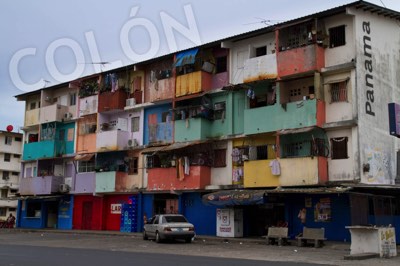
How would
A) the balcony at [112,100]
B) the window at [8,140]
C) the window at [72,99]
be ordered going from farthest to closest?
the window at [8,140]
the window at [72,99]
the balcony at [112,100]

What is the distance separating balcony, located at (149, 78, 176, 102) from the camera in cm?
3594

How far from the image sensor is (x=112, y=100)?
132 ft

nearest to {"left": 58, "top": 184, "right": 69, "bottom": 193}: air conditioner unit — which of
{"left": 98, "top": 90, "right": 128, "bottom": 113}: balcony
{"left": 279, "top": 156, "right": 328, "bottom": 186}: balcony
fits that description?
{"left": 98, "top": 90, "right": 128, "bottom": 113}: balcony

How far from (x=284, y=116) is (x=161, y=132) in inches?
404

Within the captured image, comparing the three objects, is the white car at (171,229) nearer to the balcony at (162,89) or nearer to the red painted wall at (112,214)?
the balcony at (162,89)

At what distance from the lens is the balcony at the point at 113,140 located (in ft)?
128

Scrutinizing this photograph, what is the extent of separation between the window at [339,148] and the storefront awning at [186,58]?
11.0 metres

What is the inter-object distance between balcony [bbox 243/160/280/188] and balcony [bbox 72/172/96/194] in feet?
48.4

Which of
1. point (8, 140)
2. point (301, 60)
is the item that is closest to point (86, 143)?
point (301, 60)

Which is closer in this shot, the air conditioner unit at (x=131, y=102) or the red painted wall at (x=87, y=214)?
the air conditioner unit at (x=131, y=102)

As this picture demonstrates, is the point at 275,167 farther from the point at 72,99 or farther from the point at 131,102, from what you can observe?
the point at 72,99

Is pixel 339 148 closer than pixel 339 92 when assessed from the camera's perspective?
Yes

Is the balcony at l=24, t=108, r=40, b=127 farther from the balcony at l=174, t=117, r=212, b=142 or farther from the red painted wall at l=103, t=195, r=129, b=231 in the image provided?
the balcony at l=174, t=117, r=212, b=142

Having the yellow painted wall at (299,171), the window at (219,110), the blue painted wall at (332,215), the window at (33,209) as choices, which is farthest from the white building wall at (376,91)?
the window at (33,209)
